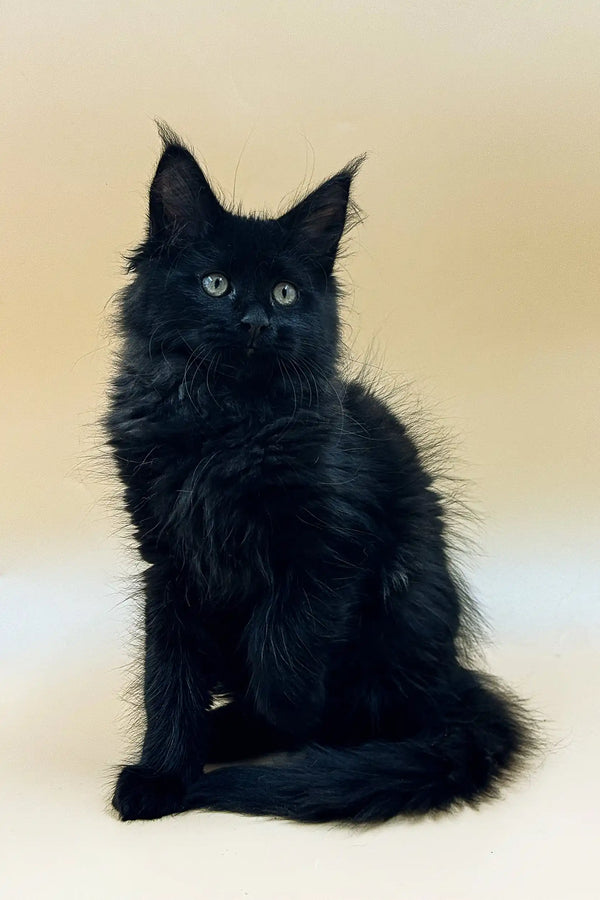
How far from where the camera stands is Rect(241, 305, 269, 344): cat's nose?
202cm

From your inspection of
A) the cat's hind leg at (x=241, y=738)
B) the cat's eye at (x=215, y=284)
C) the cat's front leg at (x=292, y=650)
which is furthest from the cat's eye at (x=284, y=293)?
the cat's hind leg at (x=241, y=738)

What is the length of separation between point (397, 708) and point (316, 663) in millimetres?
258

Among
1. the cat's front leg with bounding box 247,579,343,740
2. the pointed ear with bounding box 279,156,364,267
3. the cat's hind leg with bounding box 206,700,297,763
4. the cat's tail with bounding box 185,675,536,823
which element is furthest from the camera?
the cat's hind leg with bounding box 206,700,297,763

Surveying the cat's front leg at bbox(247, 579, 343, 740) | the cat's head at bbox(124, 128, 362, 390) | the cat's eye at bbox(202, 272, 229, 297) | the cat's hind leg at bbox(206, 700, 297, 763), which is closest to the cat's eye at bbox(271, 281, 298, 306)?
the cat's head at bbox(124, 128, 362, 390)

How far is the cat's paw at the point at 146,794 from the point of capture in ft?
6.69

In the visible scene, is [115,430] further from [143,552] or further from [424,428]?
[424,428]

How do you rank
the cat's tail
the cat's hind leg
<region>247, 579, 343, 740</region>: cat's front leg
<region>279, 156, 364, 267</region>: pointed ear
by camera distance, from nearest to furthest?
the cat's tail < <region>247, 579, 343, 740</region>: cat's front leg < <region>279, 156, 364, 267</region>: pointed ear < the cat's hind leg

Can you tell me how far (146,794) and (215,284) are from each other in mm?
1034

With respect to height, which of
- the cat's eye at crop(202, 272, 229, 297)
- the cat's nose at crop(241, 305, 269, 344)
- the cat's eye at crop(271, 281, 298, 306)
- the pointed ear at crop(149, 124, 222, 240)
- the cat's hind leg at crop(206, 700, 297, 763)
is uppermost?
the pointed ear at crop(149, 124, 222, 240)

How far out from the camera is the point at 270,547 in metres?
2.10

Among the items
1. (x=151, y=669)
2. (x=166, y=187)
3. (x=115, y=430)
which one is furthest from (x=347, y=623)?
(x=166, y=187)

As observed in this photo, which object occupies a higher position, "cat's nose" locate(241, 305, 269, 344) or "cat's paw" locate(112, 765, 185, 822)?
"cat's nose" locate(241, 305, 269, 344)

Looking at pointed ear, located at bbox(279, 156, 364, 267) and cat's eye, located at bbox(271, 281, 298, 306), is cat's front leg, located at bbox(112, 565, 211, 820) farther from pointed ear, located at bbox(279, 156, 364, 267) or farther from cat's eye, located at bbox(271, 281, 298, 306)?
pointed ear, located at bbox(279, 156, 364, 267)

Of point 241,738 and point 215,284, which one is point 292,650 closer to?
point 241,738
